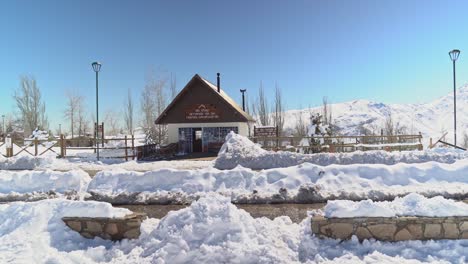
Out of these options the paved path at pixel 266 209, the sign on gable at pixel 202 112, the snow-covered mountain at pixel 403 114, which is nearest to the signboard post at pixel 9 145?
the sign on gable at pixel 202 112

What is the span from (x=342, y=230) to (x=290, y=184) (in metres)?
3.63

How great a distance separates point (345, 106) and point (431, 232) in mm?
98214

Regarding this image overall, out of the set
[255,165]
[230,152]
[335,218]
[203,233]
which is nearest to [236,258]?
[203,233]

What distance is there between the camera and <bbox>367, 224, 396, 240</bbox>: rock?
4.98 meters

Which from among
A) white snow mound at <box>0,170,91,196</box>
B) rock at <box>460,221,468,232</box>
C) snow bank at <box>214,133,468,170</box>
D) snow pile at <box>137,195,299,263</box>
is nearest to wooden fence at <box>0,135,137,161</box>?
snow bank at <box>214,133,468,170</box>

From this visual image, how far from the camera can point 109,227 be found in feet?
17.5

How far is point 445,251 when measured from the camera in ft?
15.2

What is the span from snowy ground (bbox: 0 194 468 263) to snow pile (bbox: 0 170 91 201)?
3776mm

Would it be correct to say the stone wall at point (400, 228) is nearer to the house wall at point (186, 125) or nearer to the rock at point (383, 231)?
the rock at point (383, 231)

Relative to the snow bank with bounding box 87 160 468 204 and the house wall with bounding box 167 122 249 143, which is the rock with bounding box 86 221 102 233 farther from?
the house wall with bounding box 167 122 249 143

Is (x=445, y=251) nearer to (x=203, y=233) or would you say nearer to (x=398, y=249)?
(x=398, y=249)

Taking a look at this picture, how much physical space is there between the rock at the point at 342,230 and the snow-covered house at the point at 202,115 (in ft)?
63.5

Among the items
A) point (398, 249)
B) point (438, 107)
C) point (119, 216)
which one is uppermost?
point (438, 107)

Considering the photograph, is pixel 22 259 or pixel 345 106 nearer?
pixel 22 259
